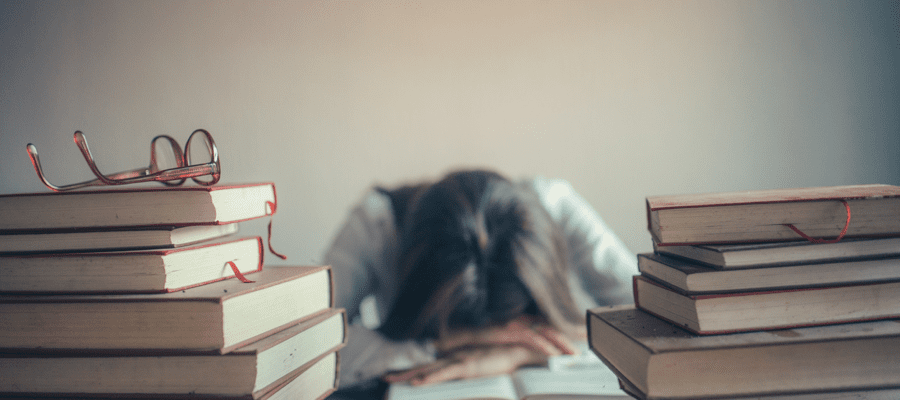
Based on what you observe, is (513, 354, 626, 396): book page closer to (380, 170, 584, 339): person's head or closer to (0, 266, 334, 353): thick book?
(380, 170, 584, 339): person's head

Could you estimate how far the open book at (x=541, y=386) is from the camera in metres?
0.64

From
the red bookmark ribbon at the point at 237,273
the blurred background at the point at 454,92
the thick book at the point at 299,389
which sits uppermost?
the blurred background at the point at 454,92

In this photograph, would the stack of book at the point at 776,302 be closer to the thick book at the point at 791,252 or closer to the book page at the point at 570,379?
the thick book at the point at 791,252

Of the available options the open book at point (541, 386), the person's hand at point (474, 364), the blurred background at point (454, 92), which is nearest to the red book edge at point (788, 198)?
the open book at point (541, 386)

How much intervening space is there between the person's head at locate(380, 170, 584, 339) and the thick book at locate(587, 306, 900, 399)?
0.61 metres

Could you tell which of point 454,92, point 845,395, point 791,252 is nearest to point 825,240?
point 791,252

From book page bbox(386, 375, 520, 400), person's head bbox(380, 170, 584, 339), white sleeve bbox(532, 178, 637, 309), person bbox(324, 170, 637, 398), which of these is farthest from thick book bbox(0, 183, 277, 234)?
white sleeve bbox(532, 178, 637, 309)

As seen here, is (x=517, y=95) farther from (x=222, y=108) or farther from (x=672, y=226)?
(x=672, y=226)

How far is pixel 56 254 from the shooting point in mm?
500

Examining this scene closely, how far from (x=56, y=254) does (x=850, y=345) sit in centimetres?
73

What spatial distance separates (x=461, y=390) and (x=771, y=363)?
41 centimetres

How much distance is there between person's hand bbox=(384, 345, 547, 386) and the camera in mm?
860

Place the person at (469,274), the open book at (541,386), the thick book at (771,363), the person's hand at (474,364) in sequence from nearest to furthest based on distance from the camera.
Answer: the thick book at (771,363) < the open book at (541,386) < the person's hand at (474,364) < the person at (469,274)

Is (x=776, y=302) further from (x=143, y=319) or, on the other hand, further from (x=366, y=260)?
(x=366, y=260)
